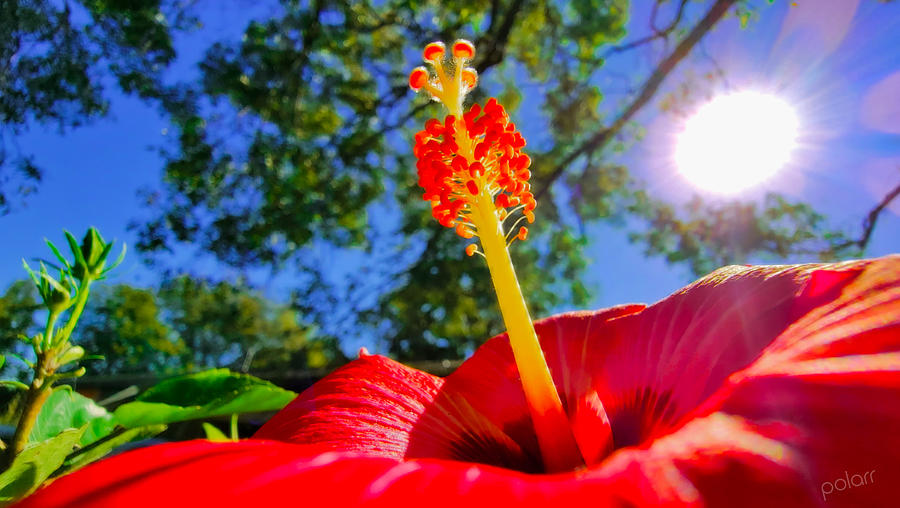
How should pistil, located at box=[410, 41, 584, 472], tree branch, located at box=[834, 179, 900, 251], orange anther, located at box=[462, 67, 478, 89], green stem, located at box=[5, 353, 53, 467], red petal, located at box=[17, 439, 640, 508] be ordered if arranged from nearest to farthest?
red petal, located at box=[17, 439, 640, 508], green stem, located at box=[5, 353, 53, 467], pistil, located at box=[410, 41, 584, 472], orange anther, located at box=[462, 67, 478, 89], tree branch, located at box=[834, 179, 900, 251]

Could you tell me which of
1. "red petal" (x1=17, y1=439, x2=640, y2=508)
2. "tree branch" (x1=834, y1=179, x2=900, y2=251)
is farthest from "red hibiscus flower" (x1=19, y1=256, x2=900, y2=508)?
"tree branch" (x1=834, y1=179, x2=900, y2=251)

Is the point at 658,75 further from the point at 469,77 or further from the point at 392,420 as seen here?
the point at 392,420

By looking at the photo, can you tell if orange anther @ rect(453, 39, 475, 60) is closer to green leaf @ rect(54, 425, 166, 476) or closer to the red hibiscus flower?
the red hibiscus flower

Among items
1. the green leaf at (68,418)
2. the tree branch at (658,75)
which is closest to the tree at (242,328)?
the tree branch at (658,75)

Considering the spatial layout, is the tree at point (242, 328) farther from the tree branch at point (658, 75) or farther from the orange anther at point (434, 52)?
the orange anther at point (434, 52)

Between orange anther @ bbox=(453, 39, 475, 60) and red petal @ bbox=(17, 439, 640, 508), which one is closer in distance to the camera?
red petal @ bbox=(17, 439, 640, 508)
